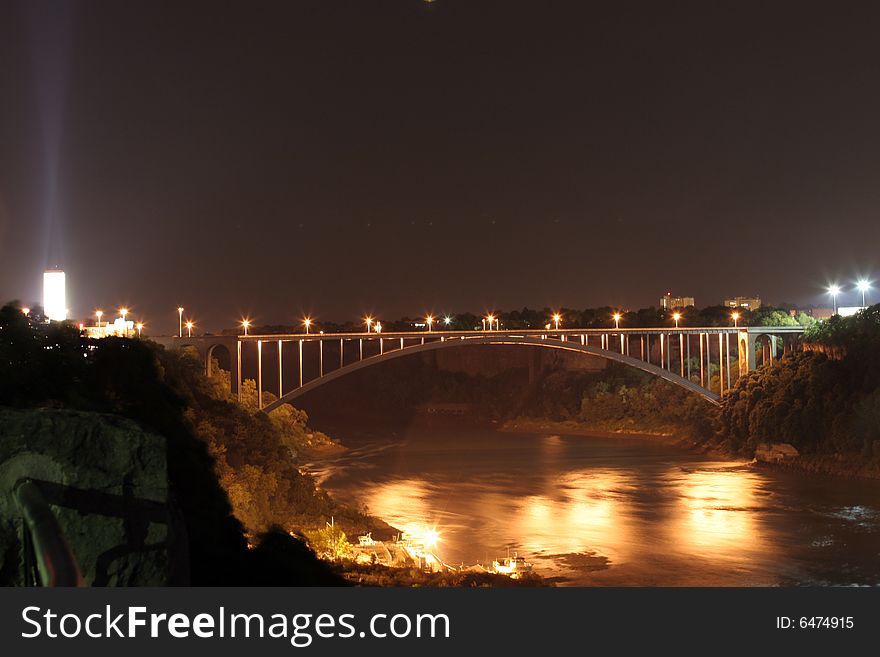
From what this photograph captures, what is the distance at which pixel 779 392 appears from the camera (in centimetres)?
3966

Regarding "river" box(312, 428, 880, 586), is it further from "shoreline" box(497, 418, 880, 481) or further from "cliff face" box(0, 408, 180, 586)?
"cliff face" box(0, 408, 180, 586)

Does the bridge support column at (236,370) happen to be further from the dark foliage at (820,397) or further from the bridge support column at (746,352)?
the bridge support column at (746,352)

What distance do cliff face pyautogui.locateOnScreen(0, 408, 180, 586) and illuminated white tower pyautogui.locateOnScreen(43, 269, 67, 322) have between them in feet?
78.0

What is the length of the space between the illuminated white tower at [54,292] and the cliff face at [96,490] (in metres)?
→ 23.8

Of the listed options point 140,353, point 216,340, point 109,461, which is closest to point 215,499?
point 140,353

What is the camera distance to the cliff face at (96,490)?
5039 mm

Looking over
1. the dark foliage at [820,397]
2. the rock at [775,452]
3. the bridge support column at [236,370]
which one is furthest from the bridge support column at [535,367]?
the bridge support column at [236,370]

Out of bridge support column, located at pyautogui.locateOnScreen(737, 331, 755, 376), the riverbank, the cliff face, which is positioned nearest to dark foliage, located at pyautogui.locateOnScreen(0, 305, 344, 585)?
the cliff face

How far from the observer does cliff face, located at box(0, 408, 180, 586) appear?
16.5ft

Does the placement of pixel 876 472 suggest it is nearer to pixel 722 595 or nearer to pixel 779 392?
pixel 779 392

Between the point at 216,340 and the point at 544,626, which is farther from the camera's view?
the point at 216,340

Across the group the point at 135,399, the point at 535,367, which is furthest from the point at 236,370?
the point at 535,367

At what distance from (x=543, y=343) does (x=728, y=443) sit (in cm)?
826

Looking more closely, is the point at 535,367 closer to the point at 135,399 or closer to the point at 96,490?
the point at 135,399
